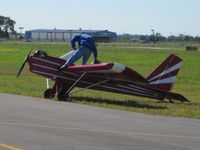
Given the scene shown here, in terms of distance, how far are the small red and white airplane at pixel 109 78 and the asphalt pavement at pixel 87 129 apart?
7.40 feet

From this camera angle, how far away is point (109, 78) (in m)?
18.1

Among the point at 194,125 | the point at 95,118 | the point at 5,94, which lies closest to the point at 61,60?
the point at 5,94

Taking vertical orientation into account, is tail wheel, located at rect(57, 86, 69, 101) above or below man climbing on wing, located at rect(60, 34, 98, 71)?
below

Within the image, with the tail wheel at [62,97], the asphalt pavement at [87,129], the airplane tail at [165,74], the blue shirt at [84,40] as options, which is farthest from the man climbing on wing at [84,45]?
the asphalt pavement at [87,129]

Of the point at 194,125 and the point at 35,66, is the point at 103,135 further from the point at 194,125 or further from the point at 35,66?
the point at 35,66

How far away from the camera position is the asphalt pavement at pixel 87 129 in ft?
31.2

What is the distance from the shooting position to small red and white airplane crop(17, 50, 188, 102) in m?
17.9

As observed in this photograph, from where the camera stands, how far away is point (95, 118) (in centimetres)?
1341

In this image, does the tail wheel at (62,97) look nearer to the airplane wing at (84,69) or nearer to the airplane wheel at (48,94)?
the airplane wheel at (48,94)

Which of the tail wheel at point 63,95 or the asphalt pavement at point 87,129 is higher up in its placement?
the asphalt pavement at point 87,129

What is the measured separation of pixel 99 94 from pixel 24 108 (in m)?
6.01

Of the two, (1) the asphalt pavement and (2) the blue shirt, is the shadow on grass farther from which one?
(2) the blue shirt

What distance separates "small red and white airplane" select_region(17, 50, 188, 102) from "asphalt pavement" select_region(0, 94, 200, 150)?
2256 millimetres

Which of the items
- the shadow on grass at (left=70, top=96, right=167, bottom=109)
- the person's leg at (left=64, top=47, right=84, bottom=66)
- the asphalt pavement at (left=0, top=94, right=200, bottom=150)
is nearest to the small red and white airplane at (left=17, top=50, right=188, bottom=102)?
the person's leg at (left=64, top=47, right=84, bottom=66)
